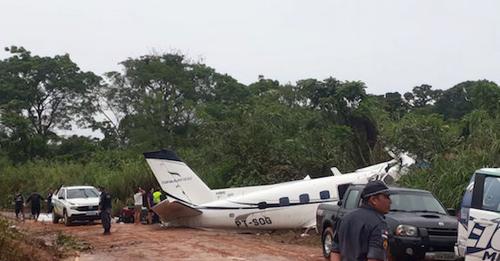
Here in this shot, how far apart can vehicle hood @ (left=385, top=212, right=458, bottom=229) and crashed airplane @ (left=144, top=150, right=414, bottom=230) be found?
22.6 ft

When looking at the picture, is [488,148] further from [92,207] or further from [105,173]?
[105,173]

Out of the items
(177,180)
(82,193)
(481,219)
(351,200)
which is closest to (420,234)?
(351,200)

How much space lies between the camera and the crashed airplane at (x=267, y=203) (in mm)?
20469

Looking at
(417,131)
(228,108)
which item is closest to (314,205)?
(417,131)

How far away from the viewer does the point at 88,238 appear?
2125cm

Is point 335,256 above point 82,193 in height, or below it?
below

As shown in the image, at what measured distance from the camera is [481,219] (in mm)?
9016

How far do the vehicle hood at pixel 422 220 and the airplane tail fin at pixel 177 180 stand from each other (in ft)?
38.2

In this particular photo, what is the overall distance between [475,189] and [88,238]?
48.2ft

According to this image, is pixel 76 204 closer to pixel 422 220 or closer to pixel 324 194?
pixel 324 194

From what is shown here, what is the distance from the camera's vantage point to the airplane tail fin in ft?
76.5

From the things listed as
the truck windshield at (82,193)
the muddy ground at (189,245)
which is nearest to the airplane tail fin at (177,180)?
the muddy ground at (189,245)

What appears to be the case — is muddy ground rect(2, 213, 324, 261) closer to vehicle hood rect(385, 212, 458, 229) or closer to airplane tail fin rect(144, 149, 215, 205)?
airplane tail fin rect(144, 149, 215, 205)

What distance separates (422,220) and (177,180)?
12868mm
